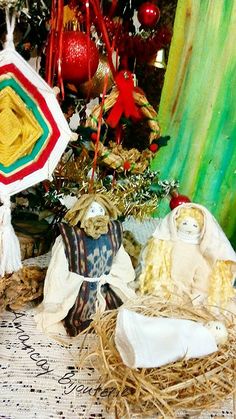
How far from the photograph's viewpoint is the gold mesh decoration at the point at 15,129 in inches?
37.5

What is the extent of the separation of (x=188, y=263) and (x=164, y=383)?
349mm

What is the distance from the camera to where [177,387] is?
0.78 m

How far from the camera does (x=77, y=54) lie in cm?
108

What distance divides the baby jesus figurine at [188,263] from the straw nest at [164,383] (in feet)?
0.74

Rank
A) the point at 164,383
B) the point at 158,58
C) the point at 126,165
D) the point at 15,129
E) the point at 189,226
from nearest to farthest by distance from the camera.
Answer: the point at 164,383, the point at 15,129, the point at 189,226, the point at 126,165, the point at 158,58

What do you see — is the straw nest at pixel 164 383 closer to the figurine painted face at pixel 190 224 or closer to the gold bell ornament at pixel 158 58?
the figurine painted face at pixel 190 224

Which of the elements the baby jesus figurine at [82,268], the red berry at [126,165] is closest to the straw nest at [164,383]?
the baby jesus figurine at [82,268]

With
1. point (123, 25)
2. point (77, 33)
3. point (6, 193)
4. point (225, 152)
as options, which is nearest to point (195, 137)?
point (225, 152)

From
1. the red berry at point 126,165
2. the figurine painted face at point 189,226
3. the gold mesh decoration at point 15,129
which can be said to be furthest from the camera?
the red berry at point 126,165

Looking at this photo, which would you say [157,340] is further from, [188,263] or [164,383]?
[188,263]

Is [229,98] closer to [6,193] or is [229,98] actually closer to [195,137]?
[195,137]

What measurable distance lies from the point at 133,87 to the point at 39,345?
62cm

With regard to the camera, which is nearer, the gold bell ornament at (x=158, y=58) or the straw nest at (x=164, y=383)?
the straw nest at (x=164, y=383)

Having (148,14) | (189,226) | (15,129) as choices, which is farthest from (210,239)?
(148,14)
